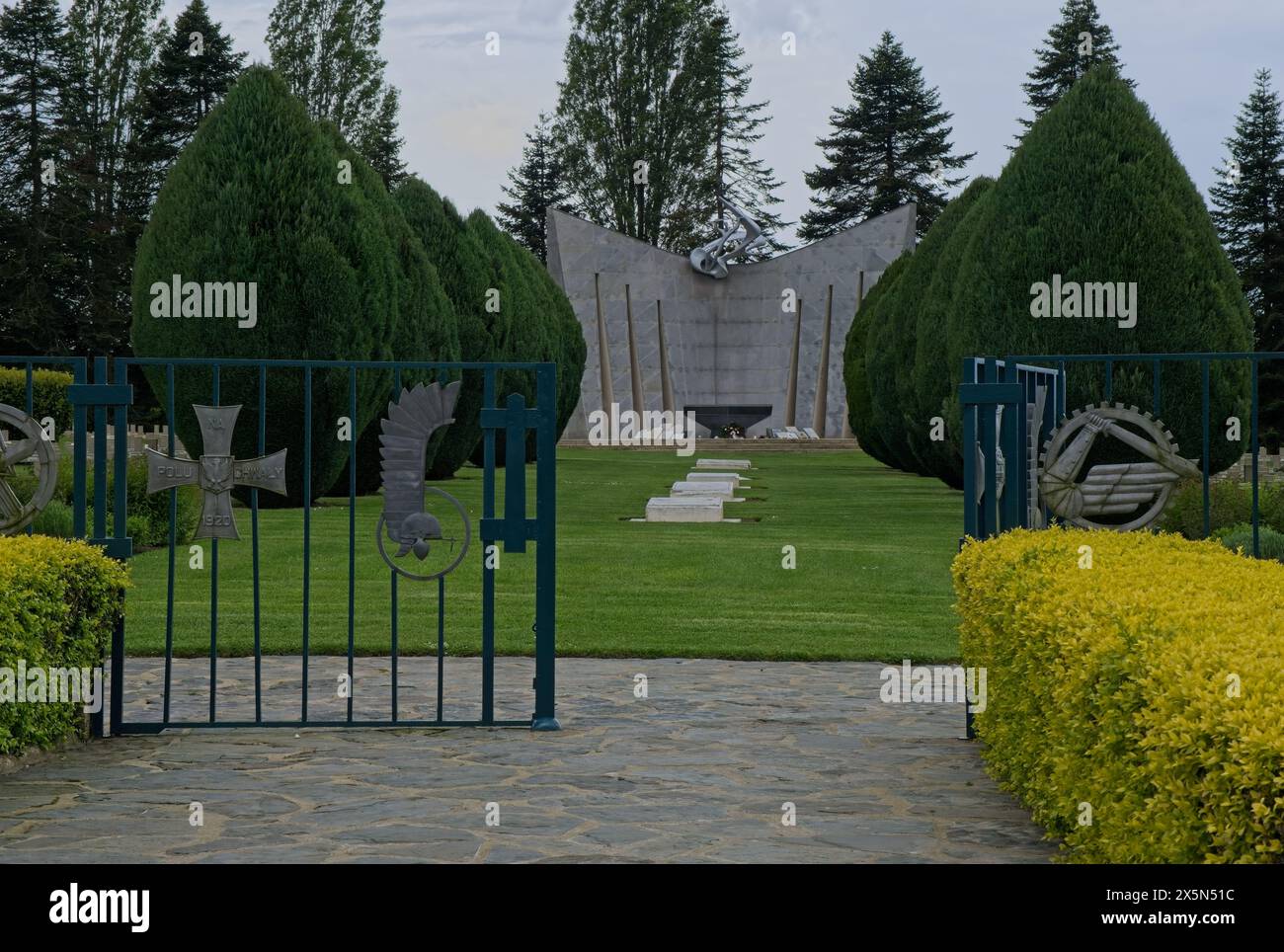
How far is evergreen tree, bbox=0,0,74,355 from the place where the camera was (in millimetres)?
38969

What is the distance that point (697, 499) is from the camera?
20312 mm

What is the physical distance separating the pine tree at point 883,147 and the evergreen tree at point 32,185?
2859 cm

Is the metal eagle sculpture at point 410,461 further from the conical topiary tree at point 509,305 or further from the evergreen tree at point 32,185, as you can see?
the evergreen tree at point 32,185

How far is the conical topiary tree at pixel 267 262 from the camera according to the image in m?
18.1

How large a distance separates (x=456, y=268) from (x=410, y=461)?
65.2 feet

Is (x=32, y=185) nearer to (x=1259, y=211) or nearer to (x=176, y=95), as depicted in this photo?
(x=176, y=95)

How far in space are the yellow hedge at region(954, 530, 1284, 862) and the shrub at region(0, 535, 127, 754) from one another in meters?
3.84

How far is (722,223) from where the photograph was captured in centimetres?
5462

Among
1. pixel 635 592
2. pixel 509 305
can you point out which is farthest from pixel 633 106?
pixel 635 592

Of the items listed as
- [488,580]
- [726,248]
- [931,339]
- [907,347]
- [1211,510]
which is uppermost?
[726,248]

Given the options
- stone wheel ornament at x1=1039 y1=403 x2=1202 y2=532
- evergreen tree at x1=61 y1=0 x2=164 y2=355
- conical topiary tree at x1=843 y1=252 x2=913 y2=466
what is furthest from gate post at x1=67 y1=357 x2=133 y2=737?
evergreen tree at x1=61 y1=0 x2=164 y2=355
